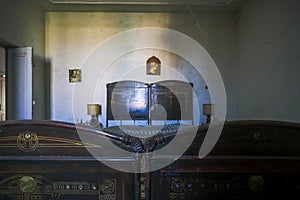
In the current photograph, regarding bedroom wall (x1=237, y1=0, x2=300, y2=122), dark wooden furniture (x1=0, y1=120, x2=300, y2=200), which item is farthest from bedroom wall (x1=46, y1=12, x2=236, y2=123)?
dark wooden furniture (x1=0, y1=120, x2=300, y2=200)

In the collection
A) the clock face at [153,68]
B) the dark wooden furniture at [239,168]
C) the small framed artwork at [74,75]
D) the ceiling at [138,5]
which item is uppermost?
the ceiling at [138,5]

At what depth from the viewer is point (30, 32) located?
17.3ft

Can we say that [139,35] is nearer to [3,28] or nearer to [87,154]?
[3,28]

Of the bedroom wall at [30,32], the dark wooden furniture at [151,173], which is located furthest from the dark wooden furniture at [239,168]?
the bedroom wall at [30,32]

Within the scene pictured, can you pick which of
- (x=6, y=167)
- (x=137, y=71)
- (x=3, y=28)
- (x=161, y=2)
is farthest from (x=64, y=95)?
(x=6, y=167)

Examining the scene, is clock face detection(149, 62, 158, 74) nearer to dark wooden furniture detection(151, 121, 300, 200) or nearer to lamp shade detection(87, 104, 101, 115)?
lamp shade detection(87, 104, 101, 115)

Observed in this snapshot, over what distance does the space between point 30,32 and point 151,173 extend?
17.1ft

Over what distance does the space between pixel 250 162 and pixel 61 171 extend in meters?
0.57

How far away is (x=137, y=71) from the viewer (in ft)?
19.8

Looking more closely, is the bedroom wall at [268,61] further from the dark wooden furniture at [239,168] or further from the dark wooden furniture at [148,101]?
the dark wooden furniture at [239,168]

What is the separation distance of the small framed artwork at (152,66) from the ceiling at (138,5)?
1.05 meters

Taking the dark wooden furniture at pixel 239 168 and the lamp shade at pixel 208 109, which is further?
the lamp shade at pixel 208 109

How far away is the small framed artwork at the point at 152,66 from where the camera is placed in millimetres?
6035

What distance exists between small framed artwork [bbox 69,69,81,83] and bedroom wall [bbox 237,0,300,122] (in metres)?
3.45
